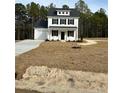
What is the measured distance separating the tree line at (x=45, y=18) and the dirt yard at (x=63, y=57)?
0.50ft

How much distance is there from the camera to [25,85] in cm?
176

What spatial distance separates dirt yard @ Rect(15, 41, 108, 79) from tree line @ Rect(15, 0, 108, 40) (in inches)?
6.0

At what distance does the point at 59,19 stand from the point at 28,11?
50.1 inches

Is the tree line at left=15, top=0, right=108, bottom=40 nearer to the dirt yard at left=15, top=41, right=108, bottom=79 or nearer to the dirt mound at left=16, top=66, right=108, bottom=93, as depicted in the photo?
the dirt yard at left=15, top=41, right=108, bottom=79

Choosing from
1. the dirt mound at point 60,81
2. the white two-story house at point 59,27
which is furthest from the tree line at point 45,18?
Answer: the dirt mound at point 60,81

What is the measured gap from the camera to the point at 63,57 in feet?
6.62

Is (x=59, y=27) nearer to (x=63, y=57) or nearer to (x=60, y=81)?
(x=63, y=57)

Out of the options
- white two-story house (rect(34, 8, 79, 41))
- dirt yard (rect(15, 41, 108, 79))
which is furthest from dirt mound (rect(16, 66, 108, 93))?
white two-story house (rect(34, 8, 79, 41))

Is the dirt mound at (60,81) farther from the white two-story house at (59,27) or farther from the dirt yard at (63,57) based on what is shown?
the white two-story house at (59,27)

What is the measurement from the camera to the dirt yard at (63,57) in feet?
6.24

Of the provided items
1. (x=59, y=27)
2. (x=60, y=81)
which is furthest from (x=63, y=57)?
(x=59, y=27)
